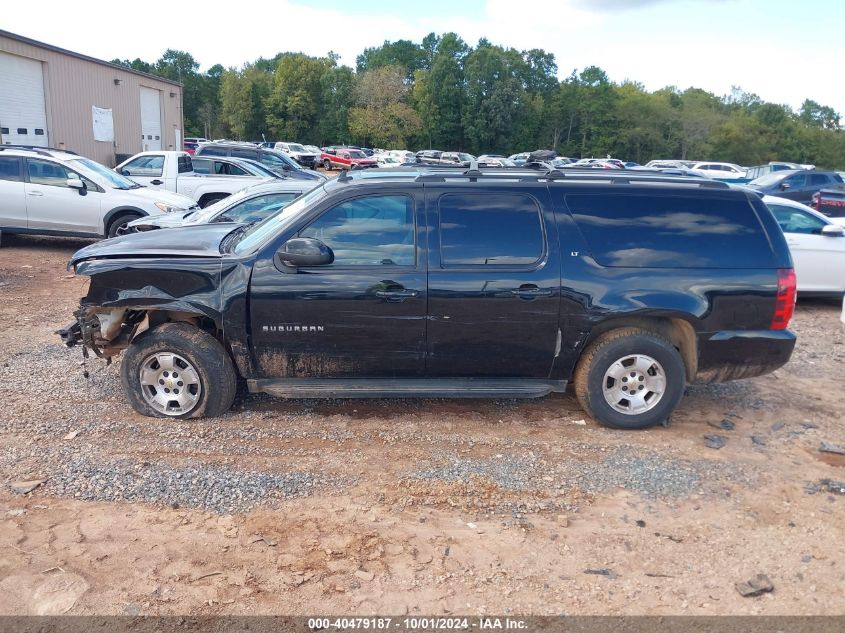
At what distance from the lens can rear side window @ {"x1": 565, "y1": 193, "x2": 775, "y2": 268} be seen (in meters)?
5.08

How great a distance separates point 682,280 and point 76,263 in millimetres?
4620

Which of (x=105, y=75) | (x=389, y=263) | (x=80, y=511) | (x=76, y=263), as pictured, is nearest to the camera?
(x=80, y=511)

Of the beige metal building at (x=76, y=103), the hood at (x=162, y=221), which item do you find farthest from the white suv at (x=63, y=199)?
the beige metal building at (x=76, y=103)

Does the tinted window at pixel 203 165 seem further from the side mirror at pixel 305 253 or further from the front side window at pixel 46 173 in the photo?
the side mirror at pixel 305 253

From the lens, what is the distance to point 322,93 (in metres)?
74.0

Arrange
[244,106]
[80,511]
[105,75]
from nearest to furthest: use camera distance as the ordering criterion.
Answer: [80,511], [105,75], [244,106]

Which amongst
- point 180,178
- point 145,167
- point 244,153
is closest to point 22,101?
point 244,153

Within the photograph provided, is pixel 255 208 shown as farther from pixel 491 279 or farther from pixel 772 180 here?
pixel 772 180

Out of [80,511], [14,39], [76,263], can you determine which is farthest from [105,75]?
[80,511]

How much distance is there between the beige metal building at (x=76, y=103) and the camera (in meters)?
23.6

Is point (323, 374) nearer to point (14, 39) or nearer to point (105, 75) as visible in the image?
point (14, 39)

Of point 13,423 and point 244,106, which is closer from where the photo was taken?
point 13,423

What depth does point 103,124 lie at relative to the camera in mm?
29359

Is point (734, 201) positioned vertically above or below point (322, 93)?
below
